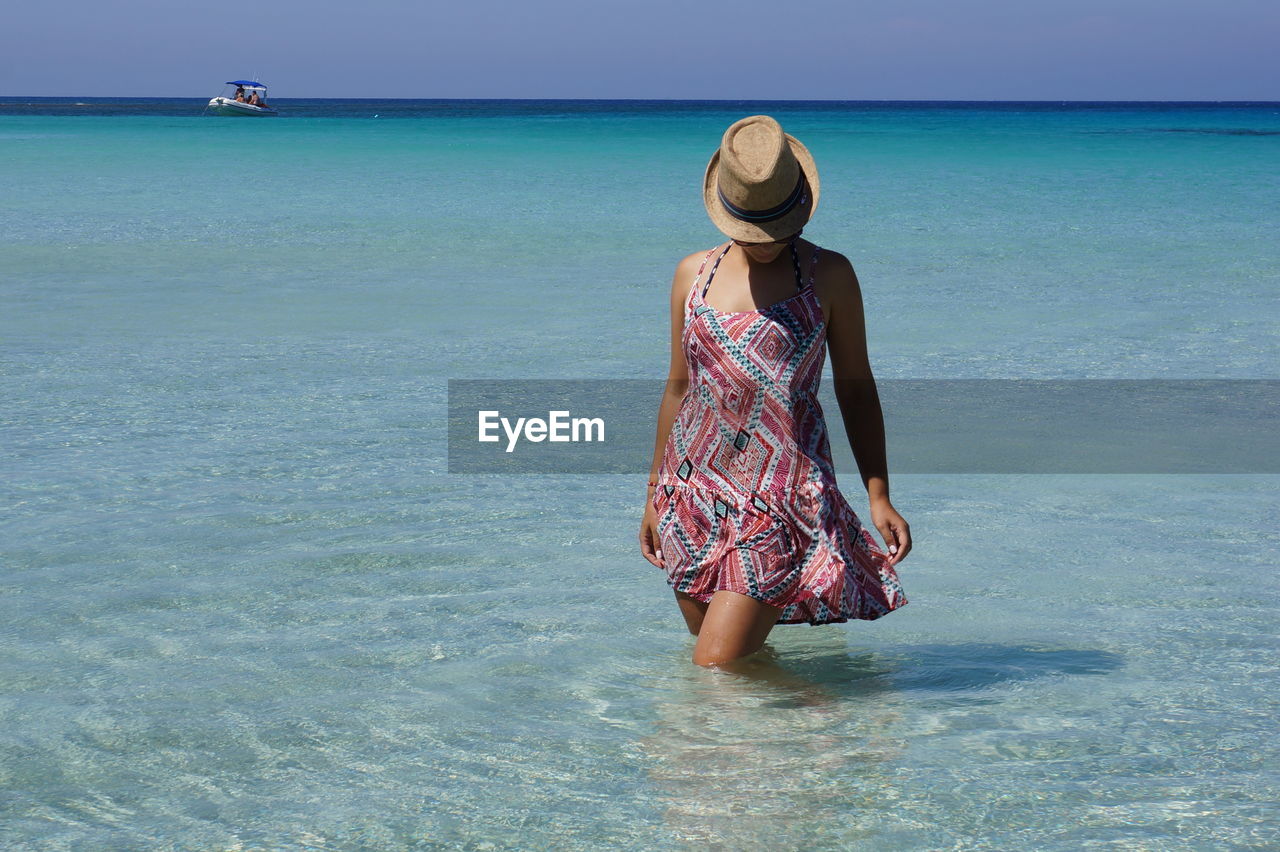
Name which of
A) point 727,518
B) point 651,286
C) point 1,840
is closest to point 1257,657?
point 727,518

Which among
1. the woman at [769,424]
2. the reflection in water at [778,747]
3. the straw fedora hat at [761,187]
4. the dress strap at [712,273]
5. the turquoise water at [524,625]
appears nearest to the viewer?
the reflection in water at [778,747]

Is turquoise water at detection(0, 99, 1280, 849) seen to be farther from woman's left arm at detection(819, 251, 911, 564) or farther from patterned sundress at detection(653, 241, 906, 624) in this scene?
woman's left arm at detection(819, 251, 911, 564)

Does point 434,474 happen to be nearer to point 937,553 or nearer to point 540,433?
point 540,433

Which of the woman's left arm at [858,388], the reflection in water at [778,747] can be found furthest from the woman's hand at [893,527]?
the reflection in water at [778,747]

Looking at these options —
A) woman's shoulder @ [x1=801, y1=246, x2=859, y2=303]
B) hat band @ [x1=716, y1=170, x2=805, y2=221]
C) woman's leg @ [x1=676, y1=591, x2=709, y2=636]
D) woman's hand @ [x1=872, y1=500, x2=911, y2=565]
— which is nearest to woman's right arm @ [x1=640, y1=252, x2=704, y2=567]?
woman's leg @ [x1=676, y1=591, x2=709, y2=636]

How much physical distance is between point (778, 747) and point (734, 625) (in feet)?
1.13

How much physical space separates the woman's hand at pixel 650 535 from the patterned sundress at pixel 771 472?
0.20 m

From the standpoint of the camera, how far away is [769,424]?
12.4 feet

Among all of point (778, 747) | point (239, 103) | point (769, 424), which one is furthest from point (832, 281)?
point (239, 103)

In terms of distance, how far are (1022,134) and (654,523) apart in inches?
2478

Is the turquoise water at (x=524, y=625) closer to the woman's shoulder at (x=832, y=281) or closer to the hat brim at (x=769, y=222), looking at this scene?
the woman's shoulder at (x=832, y=281)

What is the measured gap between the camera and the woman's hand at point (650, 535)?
13.4 ft

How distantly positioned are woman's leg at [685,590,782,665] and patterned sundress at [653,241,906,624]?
38mm

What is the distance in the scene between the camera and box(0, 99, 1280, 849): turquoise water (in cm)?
344
